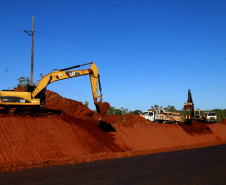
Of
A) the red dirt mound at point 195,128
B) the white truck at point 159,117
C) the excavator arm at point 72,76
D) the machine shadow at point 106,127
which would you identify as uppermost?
the excavator arm at point 72,76

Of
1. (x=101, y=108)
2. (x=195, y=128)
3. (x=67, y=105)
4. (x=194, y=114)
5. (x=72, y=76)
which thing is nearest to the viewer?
(x=101, y=108)

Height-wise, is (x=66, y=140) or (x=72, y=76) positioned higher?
(x=72, y=76)

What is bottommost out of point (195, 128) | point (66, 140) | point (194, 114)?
point (195, 128)

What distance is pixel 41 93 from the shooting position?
22.8 metres

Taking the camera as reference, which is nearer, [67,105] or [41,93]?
[41,93]

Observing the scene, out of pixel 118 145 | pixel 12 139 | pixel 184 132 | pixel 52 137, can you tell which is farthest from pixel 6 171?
pixel 184 132

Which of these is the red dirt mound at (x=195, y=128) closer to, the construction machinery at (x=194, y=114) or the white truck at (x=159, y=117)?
the construction machinery at (x=194, y=114)

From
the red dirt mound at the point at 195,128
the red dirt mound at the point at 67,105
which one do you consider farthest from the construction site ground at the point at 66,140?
the red dirt mound at the point at 195,128

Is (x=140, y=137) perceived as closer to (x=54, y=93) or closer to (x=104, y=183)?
(x=54, y=93)

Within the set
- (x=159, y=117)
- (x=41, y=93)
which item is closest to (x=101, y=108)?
(x=41, y=93)

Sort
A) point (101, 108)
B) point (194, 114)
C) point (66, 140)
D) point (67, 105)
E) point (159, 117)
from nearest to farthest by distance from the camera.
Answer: point (66, 140), point (101, 108), point (67, 105), point (159, 117), point (194, 114)

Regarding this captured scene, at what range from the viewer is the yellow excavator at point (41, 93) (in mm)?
21469

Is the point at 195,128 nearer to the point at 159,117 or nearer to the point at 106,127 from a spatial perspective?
the point at 159,117

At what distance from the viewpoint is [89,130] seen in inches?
936
